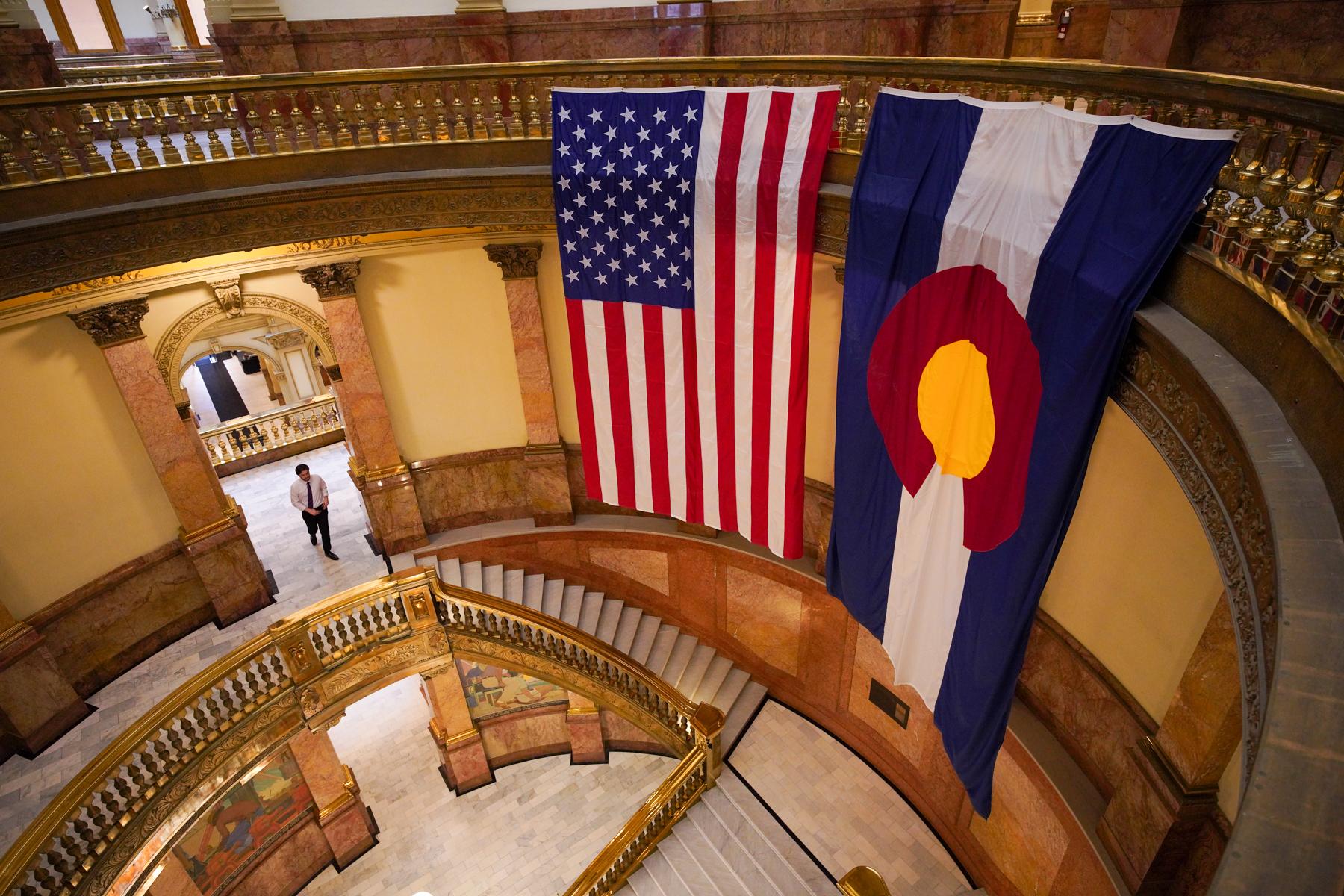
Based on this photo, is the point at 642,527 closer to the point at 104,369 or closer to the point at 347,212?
the point at 347,212

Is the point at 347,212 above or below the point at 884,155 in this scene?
below

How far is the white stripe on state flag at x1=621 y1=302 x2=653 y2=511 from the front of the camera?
7.55 m

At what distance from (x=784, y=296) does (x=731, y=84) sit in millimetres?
2803

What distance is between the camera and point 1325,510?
239 centimetres

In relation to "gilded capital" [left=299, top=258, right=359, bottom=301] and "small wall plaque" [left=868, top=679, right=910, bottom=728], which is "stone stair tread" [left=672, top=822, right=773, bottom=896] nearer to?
"small wall plaque" [left=868, top=679, right=910, bottom=728]

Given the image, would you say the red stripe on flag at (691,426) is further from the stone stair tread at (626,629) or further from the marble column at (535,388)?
the stone stair tread at (626,629)

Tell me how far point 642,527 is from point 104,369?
6.99 meters

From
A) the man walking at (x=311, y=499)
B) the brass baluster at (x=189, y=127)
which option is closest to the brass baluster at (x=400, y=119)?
the brass baluster at (x=189, y=127)

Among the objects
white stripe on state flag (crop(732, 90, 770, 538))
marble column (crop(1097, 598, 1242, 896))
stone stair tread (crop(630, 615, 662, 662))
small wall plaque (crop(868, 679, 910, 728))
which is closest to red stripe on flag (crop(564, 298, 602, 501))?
white stripe on state flag (crop(732, 90, 770, 538))

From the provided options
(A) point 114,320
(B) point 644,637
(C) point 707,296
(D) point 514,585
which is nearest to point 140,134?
(A) point 114,320

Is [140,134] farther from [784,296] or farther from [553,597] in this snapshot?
[553,597]

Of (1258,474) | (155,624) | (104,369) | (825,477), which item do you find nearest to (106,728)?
(155,624)

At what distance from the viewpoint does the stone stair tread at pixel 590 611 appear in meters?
11.0

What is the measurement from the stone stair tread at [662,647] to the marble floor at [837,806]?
162cm
